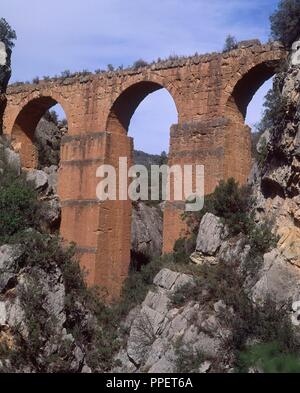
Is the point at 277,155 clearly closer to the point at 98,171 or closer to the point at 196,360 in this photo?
the point at 196,360

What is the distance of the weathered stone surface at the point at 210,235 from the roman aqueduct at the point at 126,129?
155 centimetres

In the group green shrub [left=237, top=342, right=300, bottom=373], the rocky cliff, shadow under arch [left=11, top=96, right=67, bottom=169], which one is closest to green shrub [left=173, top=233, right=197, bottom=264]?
the rocky cliff

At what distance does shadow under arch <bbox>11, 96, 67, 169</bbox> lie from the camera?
21788mm

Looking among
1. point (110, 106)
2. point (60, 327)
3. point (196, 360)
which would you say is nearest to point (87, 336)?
point (60, 327)

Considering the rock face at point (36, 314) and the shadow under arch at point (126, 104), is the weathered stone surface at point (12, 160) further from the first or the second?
the rock face at point (36, 314)

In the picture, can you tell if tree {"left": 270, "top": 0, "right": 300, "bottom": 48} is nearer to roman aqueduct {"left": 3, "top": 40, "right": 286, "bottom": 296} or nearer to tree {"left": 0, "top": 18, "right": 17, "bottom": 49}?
roman aqueduct {"left": 3, "top": 40, "right": 286, "bottom": 296}

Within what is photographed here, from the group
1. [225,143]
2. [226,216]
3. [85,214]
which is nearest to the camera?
[226,216]

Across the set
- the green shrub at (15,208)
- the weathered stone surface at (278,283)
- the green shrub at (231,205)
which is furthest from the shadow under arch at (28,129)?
the weathered stone surface at (278,283)

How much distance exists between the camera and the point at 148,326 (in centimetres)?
1488

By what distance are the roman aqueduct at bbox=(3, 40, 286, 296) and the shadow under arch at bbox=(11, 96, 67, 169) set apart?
1.01 feet

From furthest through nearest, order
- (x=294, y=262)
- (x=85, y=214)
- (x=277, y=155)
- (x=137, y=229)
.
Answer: (x=137, y=229), (x=85, y=214), (x=277, y=155), (x=294, y=262)

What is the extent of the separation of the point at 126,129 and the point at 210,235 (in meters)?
5.87

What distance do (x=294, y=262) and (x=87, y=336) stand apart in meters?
5.77

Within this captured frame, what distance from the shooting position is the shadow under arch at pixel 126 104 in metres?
19.3
